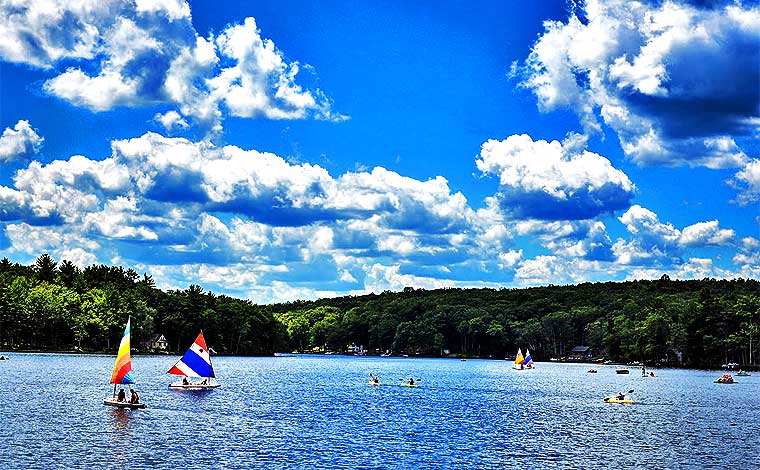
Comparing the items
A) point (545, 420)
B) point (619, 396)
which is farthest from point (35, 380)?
point (619, 396)

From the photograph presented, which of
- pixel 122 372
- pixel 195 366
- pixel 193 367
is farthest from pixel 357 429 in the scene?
pixel 193 367

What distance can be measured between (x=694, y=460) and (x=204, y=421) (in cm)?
3977

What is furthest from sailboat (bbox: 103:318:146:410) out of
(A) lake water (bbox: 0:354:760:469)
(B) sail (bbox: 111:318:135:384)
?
(A) lake water (bbox: 0:354:760:469)

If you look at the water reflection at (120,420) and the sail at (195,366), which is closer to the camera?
the water reflection at (120,420)

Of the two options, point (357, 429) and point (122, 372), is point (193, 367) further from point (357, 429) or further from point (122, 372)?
point (357, 429)

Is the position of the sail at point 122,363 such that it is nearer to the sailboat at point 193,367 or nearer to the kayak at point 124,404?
the kayak at point 124,404

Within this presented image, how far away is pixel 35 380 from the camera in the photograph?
108 metres

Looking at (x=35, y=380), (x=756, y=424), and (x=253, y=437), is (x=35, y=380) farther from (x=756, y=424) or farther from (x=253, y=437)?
(x=756, y=424)

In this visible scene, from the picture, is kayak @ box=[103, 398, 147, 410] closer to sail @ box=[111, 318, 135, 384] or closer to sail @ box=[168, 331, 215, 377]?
sail @ box=[111, 318, 135, 384]

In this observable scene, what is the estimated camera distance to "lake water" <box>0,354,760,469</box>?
5341 cm

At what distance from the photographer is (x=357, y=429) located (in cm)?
6969

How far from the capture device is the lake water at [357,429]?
53406mm

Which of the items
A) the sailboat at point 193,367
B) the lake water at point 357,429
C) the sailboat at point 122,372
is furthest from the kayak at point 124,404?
the sailboat at point 193,367

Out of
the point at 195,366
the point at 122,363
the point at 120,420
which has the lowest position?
the point at 120,420
